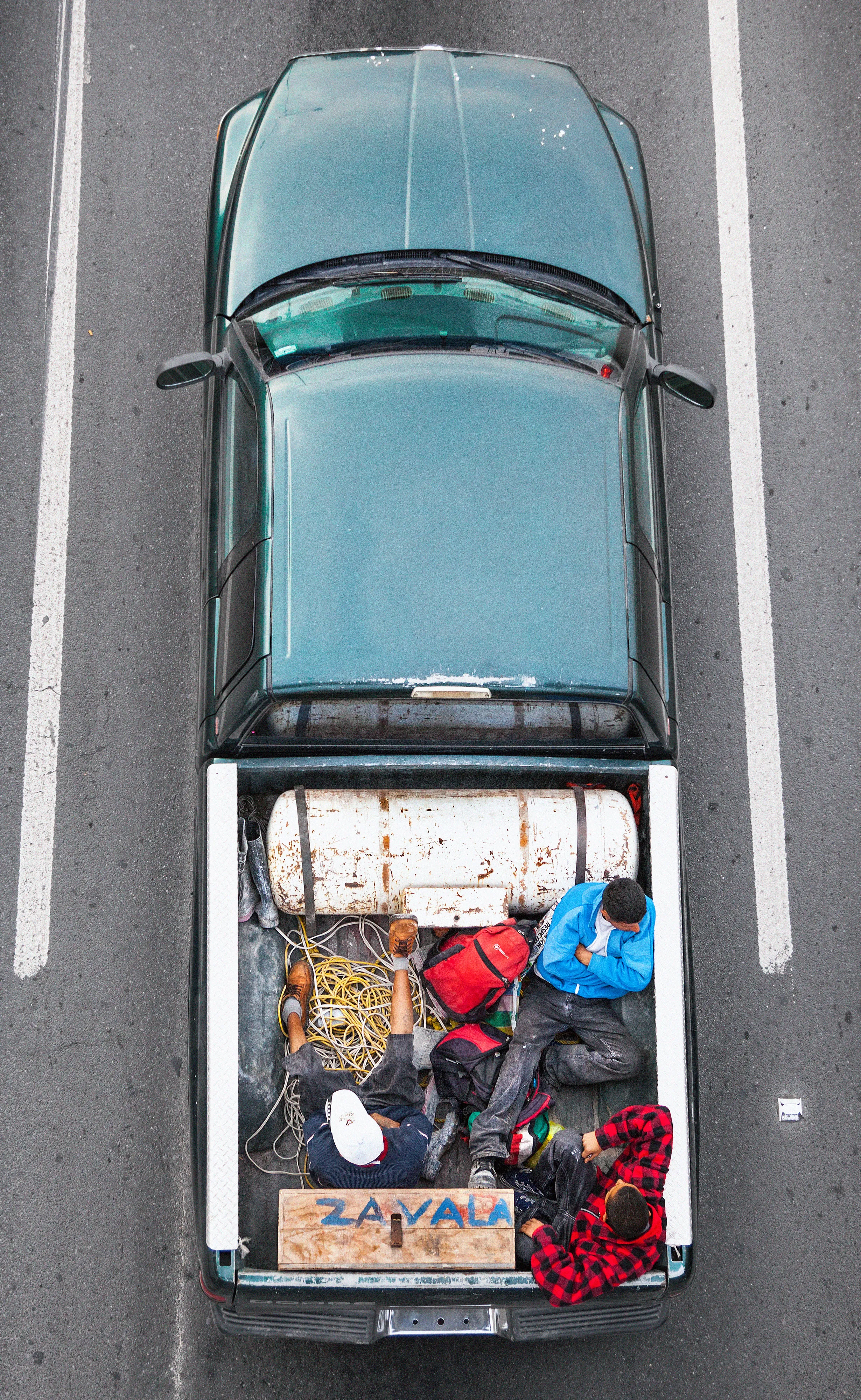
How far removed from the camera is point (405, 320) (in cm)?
376

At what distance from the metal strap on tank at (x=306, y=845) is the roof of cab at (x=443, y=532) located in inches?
20.9

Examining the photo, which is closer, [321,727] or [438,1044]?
[321,727]

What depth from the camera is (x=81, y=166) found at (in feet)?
16.8

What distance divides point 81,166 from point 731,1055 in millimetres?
5226

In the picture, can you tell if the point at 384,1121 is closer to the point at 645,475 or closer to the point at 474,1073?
the point at 474,1073

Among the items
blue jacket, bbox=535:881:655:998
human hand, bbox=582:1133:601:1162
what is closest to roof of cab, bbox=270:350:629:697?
blue jacket, bbox=535:881:655:998

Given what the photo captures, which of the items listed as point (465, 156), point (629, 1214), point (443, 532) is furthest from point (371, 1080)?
point (465, 156)

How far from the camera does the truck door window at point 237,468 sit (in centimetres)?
368

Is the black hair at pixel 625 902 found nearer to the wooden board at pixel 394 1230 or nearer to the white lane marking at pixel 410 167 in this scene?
the wooden board at pixel 394 1230

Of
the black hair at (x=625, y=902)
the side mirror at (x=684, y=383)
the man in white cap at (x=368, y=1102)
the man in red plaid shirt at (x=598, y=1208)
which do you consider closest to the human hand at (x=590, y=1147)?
the man in red plaid shirt at (x=598, y=1208)

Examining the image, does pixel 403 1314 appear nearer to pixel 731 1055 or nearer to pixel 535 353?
pixel 731 1055

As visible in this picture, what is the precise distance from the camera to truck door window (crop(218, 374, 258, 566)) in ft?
12.1

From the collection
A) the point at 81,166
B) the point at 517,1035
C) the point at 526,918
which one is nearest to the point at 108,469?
the point at 81,166

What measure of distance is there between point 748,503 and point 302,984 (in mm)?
3138
